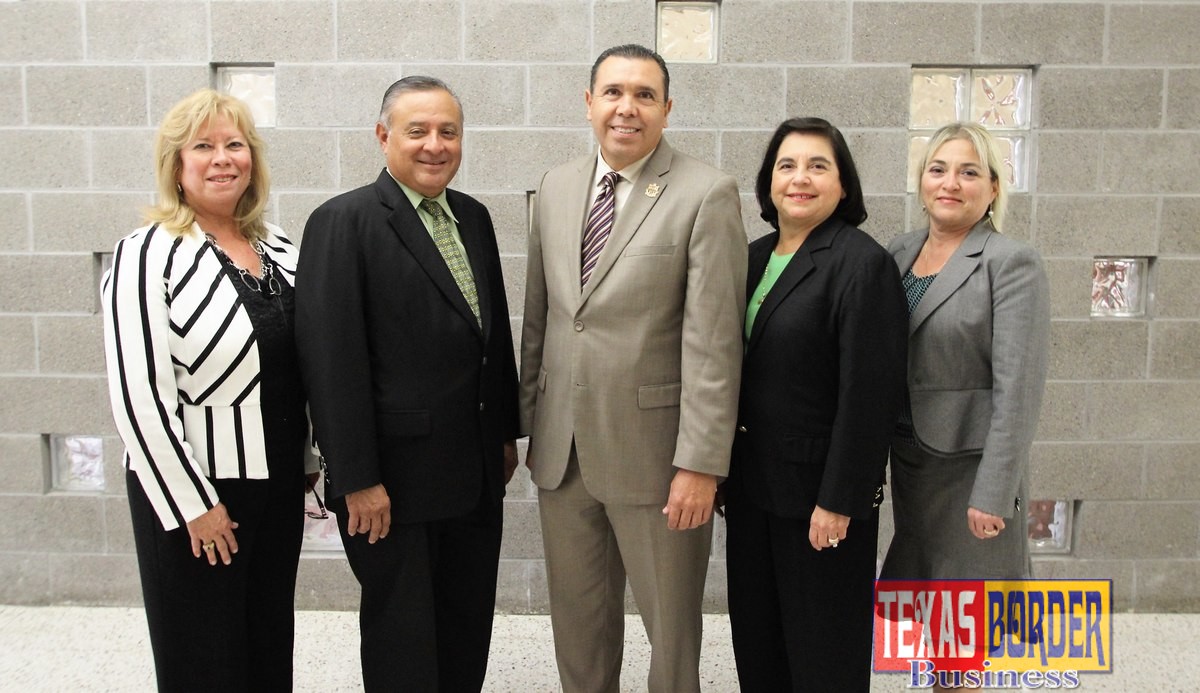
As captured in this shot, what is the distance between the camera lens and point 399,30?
279 centimetres

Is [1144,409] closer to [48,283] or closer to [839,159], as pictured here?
[839,159]

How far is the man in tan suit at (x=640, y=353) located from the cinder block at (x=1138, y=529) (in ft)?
5.88

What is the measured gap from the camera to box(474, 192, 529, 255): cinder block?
286 centimetres

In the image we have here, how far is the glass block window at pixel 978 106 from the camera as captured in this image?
2.87 metres

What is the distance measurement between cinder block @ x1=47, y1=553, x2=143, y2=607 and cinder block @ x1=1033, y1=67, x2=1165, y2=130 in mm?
3577

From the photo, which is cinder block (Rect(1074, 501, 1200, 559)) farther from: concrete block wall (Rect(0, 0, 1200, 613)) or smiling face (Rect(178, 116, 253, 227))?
smiling face (Rect(178, 116, 253, 227))

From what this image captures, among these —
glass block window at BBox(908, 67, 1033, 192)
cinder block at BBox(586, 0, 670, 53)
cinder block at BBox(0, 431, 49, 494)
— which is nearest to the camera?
cinder block at BBox(586, 0, 670, 53)

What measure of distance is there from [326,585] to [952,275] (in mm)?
2346

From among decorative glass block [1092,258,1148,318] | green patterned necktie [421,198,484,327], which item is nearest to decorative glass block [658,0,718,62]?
green patterned necktie [421,198,484,327]

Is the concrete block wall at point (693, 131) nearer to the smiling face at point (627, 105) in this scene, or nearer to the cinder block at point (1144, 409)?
the cinder block at point (1144, 409)

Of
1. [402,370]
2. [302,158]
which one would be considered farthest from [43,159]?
[402,370]

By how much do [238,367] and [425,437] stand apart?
0.41 meters

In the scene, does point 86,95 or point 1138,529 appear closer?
point 86,95

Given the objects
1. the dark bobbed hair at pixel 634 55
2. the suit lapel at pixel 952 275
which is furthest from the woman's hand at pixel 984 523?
the dark bobbed hair at pixel 634 55
